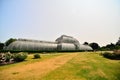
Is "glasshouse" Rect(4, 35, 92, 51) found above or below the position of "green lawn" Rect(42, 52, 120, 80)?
above

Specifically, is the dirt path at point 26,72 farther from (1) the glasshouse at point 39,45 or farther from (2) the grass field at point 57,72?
(1) the glasshouse at point 39,45

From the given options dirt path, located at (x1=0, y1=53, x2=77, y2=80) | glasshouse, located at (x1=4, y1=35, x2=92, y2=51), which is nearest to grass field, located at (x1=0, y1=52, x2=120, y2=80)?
dirt path, located at (x1=0, y1=53, x2=77, y2=80)

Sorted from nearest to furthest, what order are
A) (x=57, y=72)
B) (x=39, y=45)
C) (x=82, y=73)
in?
(x=57, y=72)
(x=82, y=73)
(x=39, y=45)

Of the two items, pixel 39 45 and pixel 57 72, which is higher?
pixel 39 45

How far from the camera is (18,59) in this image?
26844 millimetres

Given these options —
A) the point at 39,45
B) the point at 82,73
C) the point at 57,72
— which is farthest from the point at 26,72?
the point at 39,45

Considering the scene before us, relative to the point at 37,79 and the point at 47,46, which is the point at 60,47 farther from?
the point at 37,79

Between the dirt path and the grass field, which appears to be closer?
the dirt path

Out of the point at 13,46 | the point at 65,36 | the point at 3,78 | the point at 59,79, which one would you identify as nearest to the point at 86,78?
the point at 59,79

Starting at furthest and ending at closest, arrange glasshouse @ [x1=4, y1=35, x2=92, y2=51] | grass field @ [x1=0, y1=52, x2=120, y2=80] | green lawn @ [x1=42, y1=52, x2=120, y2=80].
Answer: glasshouse @ [x1=4, y1=35, x2=92, y2=51] < green lawn @ [x1=42, y1=52, x2=120, y2=80] < grass field @ [x1=0, y1=52, x2=120, y2=80]

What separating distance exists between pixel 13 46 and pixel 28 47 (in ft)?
21.8

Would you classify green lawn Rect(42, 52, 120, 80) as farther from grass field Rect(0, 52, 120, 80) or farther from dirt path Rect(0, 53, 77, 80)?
dirt path Rect(0, 53, 77, 80)

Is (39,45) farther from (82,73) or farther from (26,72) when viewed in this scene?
(82,73)

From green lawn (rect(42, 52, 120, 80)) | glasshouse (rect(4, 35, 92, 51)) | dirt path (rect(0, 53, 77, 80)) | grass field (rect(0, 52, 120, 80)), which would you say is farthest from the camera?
glasshouse (rect(4, 35, 92, 51))
